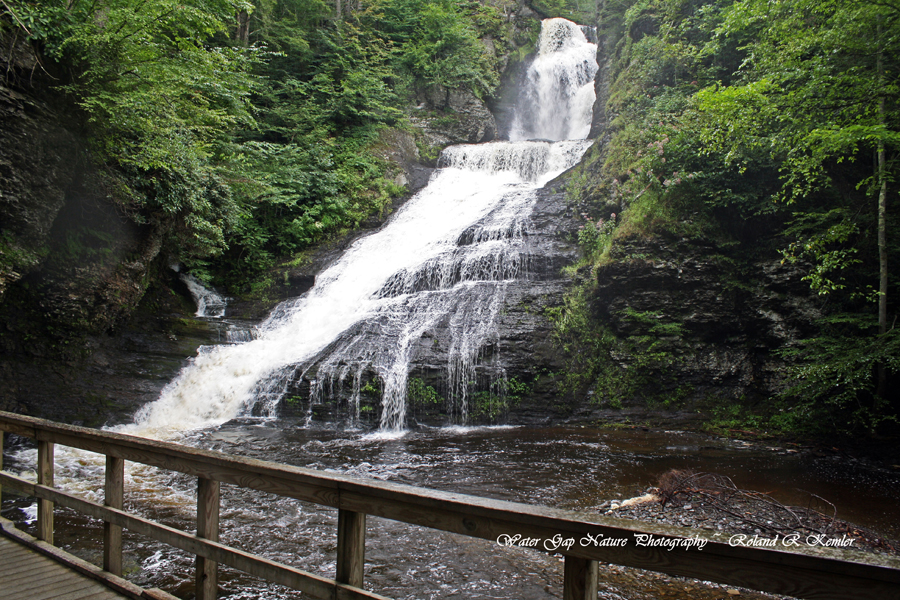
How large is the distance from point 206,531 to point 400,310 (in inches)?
388

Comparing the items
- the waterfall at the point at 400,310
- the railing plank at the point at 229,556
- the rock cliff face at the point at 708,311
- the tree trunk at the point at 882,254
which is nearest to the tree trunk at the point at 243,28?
the waterfall at the point at 400,310

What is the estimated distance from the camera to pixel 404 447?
27.0 feet

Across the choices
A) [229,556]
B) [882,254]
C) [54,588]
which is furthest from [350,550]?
[882,254]

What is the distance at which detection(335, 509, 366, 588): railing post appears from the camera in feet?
6.89

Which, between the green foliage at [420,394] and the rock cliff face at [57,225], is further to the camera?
the green foliage at [420,394]

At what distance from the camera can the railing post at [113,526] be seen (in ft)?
9.74

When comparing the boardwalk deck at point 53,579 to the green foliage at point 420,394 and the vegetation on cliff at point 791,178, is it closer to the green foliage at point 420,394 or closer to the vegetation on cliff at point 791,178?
the green foliage at point 420,394

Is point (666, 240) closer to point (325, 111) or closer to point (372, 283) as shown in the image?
point (372, 283)

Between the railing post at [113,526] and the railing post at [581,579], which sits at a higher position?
the railing post at [581,579]

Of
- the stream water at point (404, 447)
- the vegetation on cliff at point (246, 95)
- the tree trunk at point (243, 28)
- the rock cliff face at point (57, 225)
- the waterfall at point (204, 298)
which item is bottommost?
the stream water at point (404, 447)

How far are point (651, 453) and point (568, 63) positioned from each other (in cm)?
2449

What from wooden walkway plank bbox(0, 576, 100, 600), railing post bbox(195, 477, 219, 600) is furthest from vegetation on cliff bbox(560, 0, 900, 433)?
wooden walkway plank bbox(0, 576, 100, 600)

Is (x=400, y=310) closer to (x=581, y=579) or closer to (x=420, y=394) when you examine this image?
(x=420, y=394)

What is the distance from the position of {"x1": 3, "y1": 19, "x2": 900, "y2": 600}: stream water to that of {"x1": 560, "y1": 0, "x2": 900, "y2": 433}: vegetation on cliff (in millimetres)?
1792
